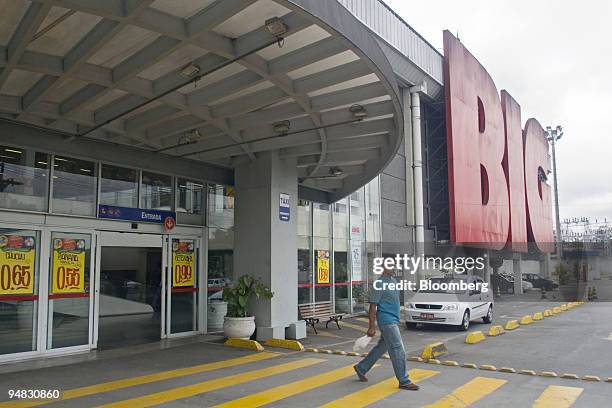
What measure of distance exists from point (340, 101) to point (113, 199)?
5.44m

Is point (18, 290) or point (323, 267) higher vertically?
point (323, 267)

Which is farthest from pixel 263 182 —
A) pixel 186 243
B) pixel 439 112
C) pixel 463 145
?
pixel 439 112

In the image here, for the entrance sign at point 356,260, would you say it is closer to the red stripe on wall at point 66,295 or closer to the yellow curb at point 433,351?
the yellow curb at point 433,351

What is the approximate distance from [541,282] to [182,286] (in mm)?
31599

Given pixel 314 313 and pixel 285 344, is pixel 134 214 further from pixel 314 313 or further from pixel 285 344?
pixel 314 313

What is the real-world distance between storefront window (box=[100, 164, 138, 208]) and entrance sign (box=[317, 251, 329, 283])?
23.5 ft

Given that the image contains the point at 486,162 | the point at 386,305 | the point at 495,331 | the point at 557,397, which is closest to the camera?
the point at 557,397

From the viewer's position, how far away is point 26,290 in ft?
30.8

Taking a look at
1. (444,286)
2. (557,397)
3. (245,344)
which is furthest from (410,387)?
(444,286)

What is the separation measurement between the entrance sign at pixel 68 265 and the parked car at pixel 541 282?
32.0 meters

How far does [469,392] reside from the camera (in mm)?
7363

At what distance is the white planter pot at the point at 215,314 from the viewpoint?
1311 cm

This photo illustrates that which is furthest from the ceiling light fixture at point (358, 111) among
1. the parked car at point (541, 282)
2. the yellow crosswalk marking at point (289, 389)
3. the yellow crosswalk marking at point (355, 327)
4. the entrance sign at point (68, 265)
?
the parked car at point (541, 282)

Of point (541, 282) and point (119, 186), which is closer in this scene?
point (119, 186)
